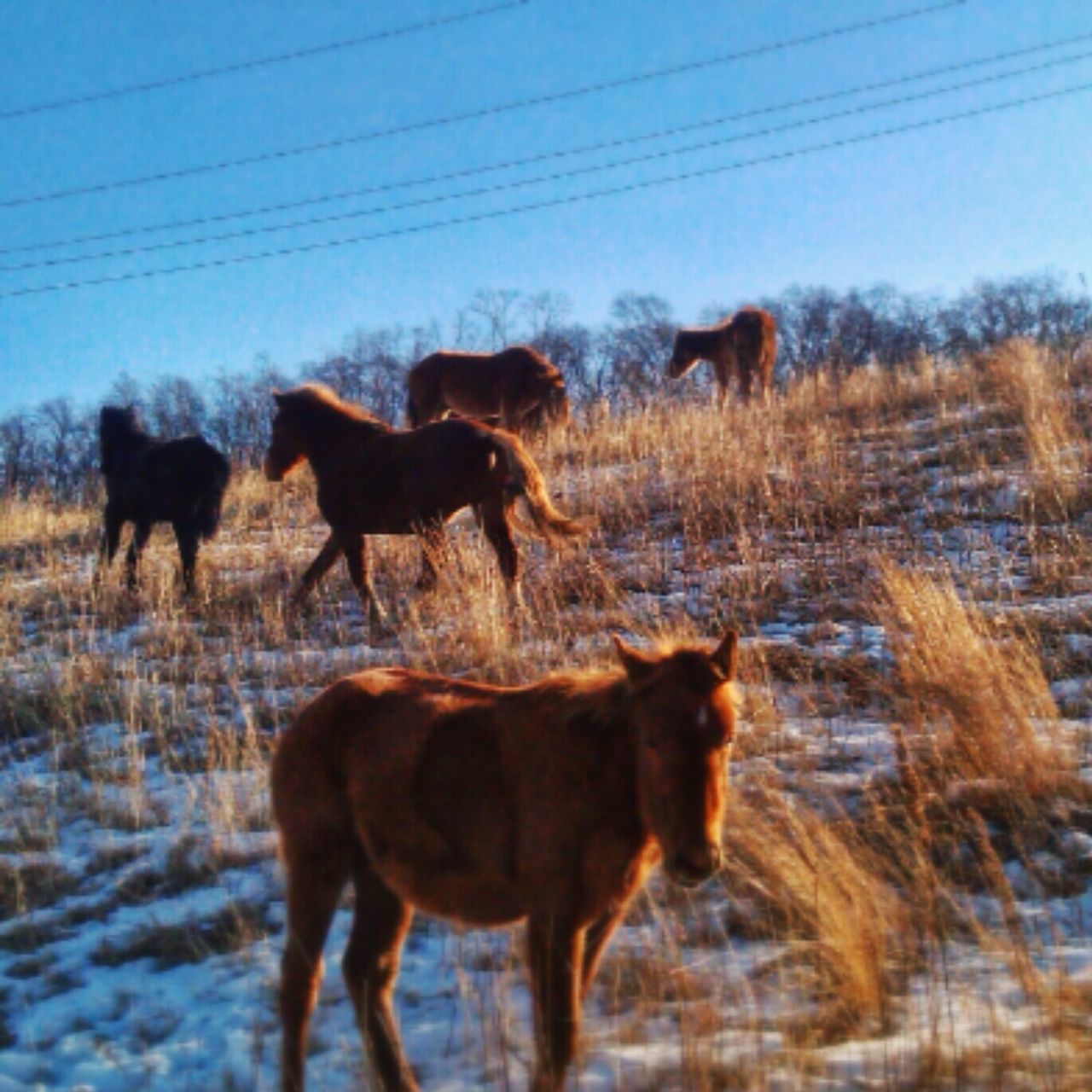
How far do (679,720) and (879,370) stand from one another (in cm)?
1349

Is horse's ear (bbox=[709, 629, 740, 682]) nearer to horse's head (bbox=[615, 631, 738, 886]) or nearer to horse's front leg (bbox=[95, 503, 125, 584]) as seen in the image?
horse's head (bbox=[615, 631, 738, 886])

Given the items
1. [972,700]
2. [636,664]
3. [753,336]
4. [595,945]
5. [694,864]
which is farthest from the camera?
[753,336]

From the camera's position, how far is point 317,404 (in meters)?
8.80

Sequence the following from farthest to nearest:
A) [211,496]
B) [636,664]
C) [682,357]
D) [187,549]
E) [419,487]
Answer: [682,357], [211,496], [187,549], [419,487], [636,664]

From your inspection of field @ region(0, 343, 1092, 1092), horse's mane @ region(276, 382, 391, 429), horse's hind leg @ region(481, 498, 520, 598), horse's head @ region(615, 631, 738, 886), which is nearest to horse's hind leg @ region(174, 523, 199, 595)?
field @ region(0, 343, 1092, 1092)

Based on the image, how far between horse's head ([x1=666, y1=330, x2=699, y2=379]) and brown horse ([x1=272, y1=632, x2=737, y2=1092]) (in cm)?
1676

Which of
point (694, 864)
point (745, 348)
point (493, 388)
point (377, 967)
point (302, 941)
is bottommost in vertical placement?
point (377, 967)

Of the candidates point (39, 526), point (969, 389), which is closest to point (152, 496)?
point (39, 526)

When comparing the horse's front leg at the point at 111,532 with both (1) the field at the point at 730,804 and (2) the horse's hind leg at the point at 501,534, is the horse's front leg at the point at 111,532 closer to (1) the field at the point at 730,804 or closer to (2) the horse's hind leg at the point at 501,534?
(1) the field at the point at 730,804

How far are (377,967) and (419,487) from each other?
516cm

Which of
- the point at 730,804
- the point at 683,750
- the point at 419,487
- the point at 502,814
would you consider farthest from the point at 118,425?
the point at 683,750

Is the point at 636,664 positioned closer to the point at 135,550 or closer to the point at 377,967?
the point at 377,967

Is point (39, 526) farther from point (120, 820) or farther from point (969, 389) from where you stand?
point (969, 389)

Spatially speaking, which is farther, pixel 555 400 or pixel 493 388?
pixel 493 388
